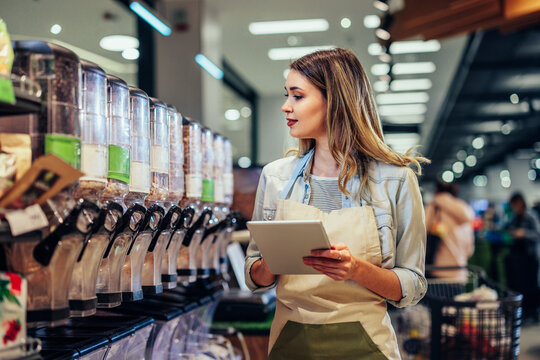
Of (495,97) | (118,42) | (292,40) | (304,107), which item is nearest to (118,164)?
(304,107)

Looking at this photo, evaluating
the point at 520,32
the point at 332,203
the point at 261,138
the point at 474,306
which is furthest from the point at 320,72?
the point at 261,138

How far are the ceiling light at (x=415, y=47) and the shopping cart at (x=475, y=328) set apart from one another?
260 inches

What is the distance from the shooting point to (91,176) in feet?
5.43

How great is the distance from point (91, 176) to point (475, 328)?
8.18 feet

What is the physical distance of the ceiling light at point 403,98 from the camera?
1320 cm

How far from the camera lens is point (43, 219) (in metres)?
1.39

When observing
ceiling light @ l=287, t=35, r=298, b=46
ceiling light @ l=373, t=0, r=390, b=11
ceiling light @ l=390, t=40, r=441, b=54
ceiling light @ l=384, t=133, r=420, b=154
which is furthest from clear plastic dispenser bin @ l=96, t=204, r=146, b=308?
ceiling light @ l=384, t=133, r=420, b=154

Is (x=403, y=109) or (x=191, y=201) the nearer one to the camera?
(x=191, y=201)

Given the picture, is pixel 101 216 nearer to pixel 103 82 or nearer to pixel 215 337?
pixel 103 82

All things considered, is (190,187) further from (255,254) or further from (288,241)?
(288,241)

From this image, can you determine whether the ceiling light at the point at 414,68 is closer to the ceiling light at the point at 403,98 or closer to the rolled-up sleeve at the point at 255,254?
the ceiling light at the point at 403,98

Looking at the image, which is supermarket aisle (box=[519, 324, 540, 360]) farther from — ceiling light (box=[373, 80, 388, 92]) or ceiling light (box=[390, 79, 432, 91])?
ceiling light (box=[390, 79, 432, 91])

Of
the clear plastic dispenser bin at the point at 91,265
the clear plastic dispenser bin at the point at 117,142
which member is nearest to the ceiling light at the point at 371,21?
the clear plastic dispenser bin at the point at 117,142

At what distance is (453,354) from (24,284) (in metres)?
2.69
